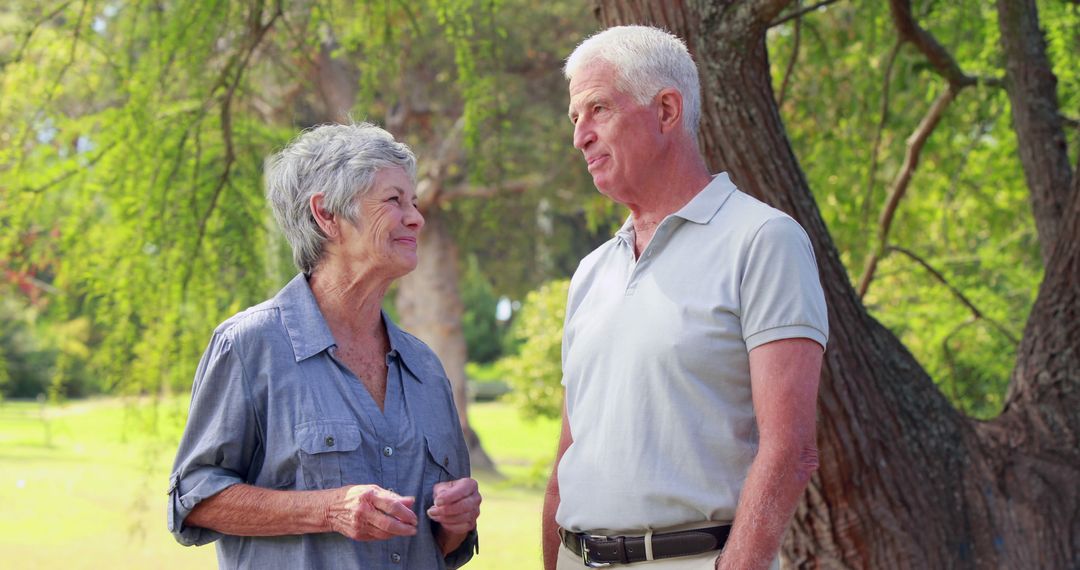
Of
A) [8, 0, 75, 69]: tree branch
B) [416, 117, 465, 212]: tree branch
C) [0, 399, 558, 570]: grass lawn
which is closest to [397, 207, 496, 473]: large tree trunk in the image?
[416, 117, 465, 212]: tree branch

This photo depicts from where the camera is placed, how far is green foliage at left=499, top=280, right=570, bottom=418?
1590 cm

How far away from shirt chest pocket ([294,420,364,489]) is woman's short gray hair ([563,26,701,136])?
2.82 ft

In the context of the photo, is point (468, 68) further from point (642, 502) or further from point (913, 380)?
point (642, 502)

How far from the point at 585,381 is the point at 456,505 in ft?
1.14

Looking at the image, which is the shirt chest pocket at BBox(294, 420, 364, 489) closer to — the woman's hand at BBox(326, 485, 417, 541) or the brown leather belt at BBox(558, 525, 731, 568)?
the woman's hand at BBox(326, 485, 417, 541)

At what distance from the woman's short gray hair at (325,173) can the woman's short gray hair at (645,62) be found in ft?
1.45

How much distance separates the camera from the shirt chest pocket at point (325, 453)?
2.26m

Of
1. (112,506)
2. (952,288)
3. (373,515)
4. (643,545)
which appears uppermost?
(952,288)

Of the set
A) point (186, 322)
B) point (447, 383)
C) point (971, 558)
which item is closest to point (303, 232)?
point (447, 383)

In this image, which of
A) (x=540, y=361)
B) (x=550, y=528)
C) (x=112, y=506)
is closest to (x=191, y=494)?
(x=550, y=528)

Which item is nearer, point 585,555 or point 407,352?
point 585,555

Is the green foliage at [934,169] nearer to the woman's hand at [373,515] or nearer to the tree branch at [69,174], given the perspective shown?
the tree branch at [69,174]

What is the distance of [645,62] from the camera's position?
2293 millimetres

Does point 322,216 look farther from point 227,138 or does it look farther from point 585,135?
point 227,138
